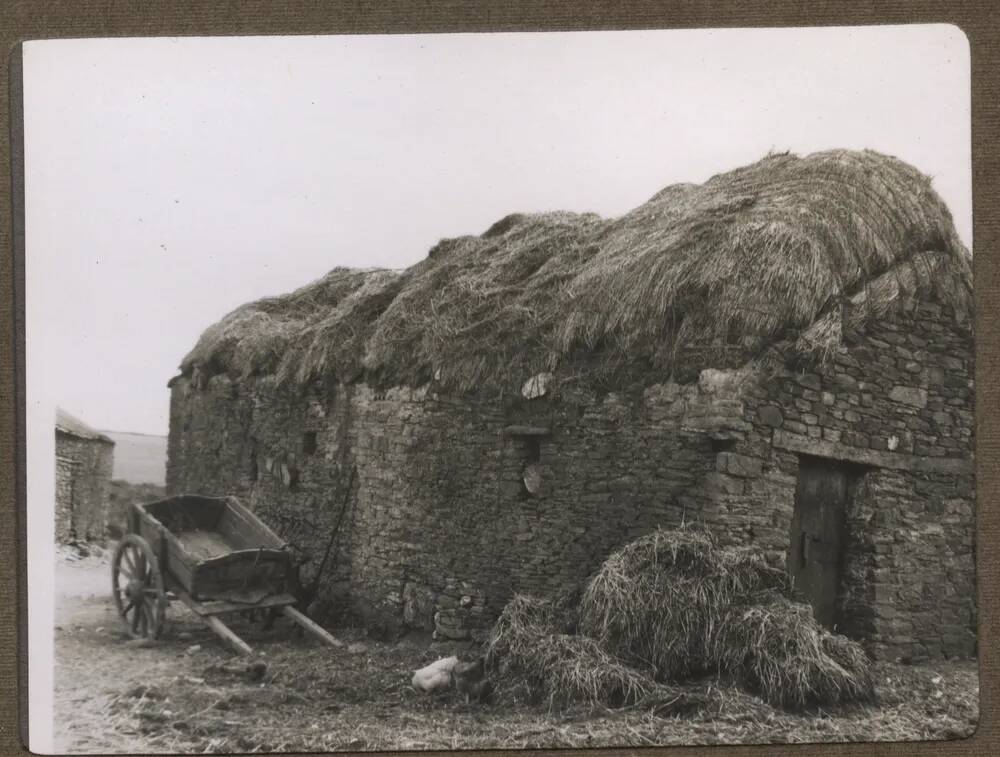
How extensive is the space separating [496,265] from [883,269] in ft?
9.23

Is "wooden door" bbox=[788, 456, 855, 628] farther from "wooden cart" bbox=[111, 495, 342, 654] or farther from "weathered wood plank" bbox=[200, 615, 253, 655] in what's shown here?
"weathered wood plank" bbox=[200, 615, 253, 655]

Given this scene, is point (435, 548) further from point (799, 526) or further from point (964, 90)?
point (964, 90)

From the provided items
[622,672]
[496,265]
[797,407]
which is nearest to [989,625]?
[797,407]

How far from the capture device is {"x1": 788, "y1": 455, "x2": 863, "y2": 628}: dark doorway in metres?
6.46

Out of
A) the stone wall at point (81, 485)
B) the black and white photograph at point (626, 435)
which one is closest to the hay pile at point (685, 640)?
the black and white photograph at point (626, 435)

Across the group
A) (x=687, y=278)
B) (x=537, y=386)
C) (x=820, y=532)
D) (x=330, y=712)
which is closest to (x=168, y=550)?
(x=330, y=712)

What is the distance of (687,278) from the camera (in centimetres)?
647

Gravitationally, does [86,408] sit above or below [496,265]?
below

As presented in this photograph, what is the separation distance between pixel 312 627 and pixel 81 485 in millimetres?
2020

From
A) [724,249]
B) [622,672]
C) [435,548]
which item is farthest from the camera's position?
[435,548]

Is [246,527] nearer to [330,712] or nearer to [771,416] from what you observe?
[330,712]

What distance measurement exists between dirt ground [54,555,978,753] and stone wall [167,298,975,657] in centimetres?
59

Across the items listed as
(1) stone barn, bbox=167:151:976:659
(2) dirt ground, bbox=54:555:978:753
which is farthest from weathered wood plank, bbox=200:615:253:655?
(1) stone barn, bbox=167:151:976:659

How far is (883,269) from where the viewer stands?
6.56 metres
